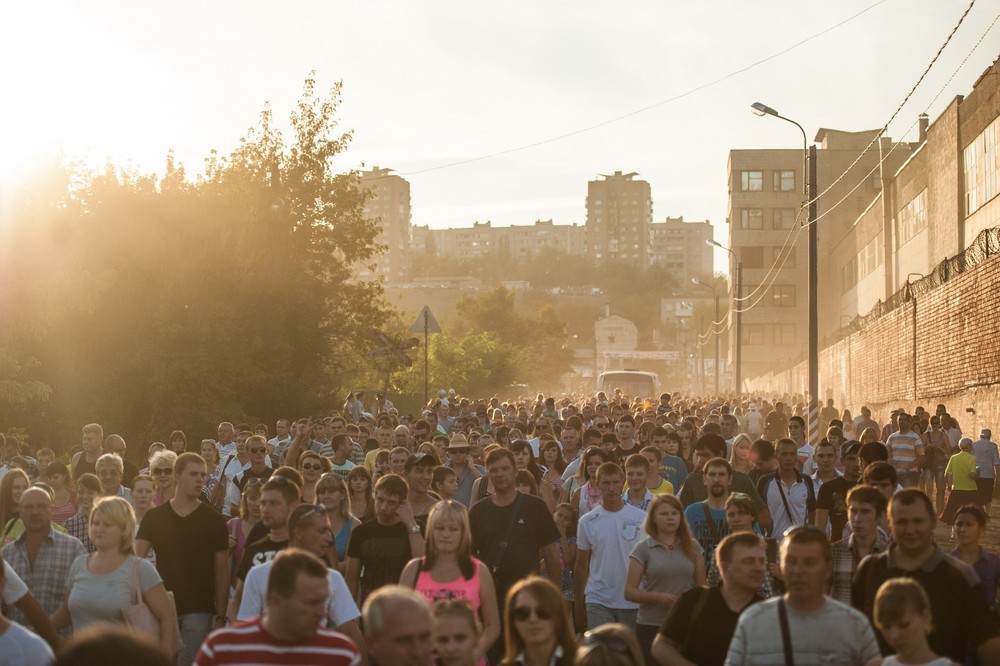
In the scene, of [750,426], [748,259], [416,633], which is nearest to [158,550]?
[416,633]

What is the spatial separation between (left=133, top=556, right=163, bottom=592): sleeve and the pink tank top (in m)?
1.50

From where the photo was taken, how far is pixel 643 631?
846 centimetres

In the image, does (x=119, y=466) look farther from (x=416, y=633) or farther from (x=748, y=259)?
(x=748, y=259)

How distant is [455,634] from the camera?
209 inches

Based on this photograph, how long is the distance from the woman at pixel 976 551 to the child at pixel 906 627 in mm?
2447

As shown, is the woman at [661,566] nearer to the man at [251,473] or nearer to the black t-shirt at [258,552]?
the black t-shirt at [258,552]

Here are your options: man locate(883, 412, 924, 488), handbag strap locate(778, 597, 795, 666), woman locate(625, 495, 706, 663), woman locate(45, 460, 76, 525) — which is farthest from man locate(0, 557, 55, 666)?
man locate(883, 412, 924, 488)

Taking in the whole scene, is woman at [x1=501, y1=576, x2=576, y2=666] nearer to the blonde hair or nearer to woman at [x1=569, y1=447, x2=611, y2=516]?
the blonde hair

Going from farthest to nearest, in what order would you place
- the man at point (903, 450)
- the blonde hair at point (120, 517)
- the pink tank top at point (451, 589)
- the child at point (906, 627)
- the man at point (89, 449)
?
1. the man at point (903, 450)
2. the man at point (89, 449)
3. the blonde hair at point (120, 517)
4. the pink tank top at point (451, 589)
5. the child at point (906, 627)

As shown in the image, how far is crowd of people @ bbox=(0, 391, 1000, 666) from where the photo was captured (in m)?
5.07

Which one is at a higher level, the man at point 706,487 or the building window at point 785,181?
the building window at point 785,181

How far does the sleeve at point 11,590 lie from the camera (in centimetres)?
700

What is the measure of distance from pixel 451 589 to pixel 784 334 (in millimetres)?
98883

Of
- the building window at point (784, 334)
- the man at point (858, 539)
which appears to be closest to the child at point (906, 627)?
the man at point (858, 539)
